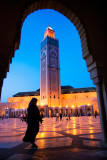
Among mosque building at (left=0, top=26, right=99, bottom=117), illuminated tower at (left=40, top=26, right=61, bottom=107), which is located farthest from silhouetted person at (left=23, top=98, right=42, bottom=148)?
illuminated tower at (left=40, top=26, right=61, bottom=107)

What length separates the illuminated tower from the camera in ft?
136

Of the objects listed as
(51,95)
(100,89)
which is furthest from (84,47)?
(51,95)

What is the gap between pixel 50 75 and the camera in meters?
42.5

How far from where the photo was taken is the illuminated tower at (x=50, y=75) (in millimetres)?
41506

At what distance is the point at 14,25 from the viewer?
3.30 meters

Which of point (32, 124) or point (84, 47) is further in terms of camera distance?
point (84, 47)

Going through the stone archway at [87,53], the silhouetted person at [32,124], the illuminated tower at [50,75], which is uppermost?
the illuminated tower at [50,75]

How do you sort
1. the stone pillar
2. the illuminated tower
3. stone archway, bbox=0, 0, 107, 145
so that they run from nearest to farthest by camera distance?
stone archway, bbox=0, 0, 107, 145
the stone pillar
the illuminated tower

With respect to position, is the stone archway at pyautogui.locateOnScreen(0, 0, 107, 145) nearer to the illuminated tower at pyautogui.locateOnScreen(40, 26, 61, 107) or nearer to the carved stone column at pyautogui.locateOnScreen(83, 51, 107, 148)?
the carved stone column at pyautogui.locateOnScreen(83, 51, 107, 148)

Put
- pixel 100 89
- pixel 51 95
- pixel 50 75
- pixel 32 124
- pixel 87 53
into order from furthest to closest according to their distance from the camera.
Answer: pixel 50 75
pixel 51 95
pixel 87 53
pixel 100 89
pixel 32 124

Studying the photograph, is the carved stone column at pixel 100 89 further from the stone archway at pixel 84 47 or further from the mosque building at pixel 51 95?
the mosque building at pixel 51 95

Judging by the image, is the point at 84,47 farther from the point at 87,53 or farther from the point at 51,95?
the point at 51,95

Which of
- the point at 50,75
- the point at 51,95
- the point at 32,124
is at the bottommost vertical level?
the point at 32,124

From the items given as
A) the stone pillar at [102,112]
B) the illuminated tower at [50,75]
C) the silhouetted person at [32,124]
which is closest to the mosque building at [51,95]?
the illuminated tower at [50,75]
